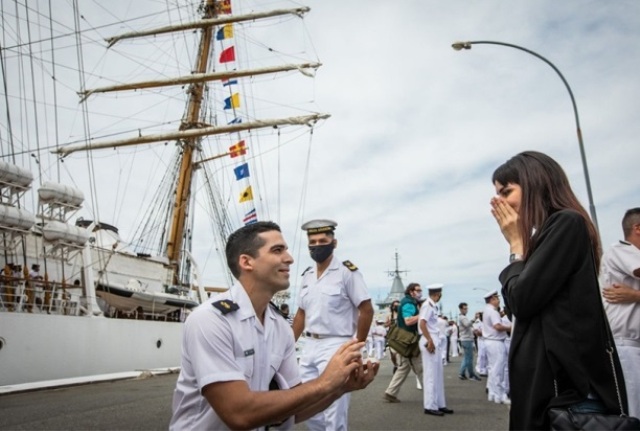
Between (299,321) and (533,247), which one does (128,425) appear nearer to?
(299,321)

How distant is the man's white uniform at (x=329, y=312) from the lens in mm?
4516

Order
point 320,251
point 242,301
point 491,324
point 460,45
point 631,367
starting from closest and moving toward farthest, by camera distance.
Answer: point 242,301 < point 631,367 < point 320,251 < point 491,324 < point 460,45

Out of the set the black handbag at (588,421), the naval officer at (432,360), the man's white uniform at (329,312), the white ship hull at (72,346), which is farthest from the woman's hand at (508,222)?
the white ship hull at (72,346)

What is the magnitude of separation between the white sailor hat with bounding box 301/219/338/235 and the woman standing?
121 inches

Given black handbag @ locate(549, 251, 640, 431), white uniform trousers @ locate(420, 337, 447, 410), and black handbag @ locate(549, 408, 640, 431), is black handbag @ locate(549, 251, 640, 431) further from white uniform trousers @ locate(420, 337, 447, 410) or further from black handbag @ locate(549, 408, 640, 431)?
white uniform trousers @ locate(420, 337, 447, 410)

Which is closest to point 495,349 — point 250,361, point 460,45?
point 250,361

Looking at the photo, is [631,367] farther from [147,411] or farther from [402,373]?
[147,411]

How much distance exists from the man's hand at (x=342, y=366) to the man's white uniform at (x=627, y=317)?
265cm

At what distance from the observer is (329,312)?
4609mm

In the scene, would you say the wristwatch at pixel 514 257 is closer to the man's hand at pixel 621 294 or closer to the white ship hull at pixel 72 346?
the man's hand at pixel 621 294

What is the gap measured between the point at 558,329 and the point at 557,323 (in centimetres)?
2

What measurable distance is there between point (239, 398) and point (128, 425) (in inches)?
186

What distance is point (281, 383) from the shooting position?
230 centimetres

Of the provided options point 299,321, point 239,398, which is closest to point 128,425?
point 299,321
